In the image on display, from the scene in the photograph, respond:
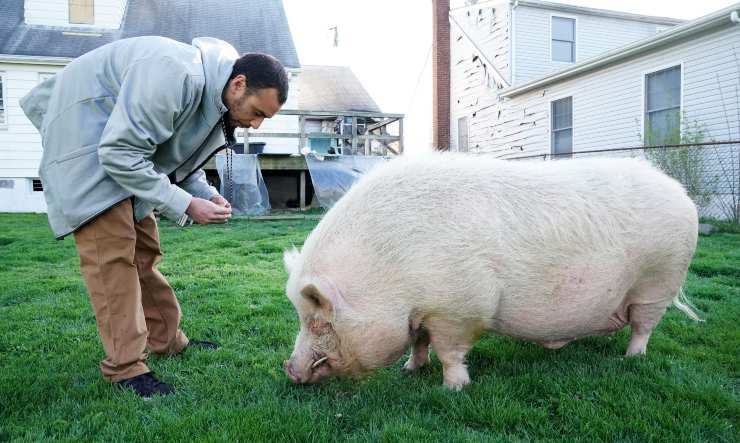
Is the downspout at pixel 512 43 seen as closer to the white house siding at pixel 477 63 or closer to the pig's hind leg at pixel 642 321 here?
the white house siding at pixel 477 63

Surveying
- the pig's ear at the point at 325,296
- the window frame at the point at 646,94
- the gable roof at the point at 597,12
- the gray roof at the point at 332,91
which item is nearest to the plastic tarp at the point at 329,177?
the window frame at the point at 646,94

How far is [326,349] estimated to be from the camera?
317 cm

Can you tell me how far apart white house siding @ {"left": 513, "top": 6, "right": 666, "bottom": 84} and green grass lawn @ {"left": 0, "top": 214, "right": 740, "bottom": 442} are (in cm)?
1487

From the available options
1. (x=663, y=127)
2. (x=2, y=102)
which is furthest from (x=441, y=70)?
(x=2, y=102)

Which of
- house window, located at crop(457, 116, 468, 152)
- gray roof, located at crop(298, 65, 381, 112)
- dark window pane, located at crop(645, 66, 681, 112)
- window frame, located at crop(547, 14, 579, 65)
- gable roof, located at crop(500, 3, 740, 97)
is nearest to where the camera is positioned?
gable roof, located at crop(500, 3, 740, 97)

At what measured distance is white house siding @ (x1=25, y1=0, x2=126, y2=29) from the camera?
750 inches

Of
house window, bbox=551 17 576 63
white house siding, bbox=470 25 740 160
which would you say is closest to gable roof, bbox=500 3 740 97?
white house siding, bbox=470 25 740 160

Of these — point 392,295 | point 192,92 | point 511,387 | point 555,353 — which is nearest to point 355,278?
point 392,295

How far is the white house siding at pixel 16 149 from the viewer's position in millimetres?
17922

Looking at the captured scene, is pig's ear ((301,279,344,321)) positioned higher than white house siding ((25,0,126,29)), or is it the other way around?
white house siding ((25,0,126,29))

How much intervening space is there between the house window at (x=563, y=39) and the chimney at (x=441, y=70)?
475 cm

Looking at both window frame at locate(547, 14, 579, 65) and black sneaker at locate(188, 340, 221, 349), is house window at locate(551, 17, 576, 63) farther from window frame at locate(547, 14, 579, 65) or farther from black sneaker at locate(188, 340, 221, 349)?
black sneaker at locate(188, 340, 221, 349)

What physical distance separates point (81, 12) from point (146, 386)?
1965 cm

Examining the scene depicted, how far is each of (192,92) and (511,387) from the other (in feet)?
7.79
